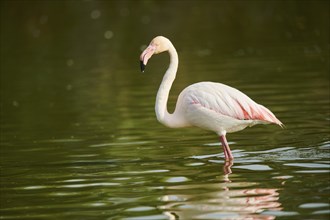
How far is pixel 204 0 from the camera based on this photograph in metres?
49.4

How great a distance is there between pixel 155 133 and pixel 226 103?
3156 mm

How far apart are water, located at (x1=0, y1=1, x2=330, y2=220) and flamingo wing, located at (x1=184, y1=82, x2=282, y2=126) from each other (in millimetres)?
534

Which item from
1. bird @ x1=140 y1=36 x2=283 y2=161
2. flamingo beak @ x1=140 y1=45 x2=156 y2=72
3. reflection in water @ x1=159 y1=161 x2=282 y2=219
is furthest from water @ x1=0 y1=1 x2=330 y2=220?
flamingo beak @ x1=140 y1=45 x2=156 y2=72

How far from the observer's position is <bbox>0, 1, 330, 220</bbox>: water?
357 inches

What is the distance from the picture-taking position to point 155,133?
45.2ft

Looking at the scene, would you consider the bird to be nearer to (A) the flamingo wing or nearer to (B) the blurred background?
(A) the flamingo wing

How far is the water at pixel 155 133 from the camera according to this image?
9078mm

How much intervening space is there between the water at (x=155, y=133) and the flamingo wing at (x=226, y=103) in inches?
21.0

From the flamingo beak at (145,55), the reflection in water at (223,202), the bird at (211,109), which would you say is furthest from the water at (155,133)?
the flamingo beak at (145,55)

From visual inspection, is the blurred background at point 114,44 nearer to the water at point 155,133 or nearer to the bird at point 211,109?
the water at point 155,133

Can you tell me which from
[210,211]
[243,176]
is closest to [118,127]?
[243,176]

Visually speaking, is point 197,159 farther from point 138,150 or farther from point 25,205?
point 25,205

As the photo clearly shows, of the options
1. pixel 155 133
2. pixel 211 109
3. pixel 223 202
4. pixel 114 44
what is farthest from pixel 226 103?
pixel 114 44

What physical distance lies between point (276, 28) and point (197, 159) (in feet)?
68.8
